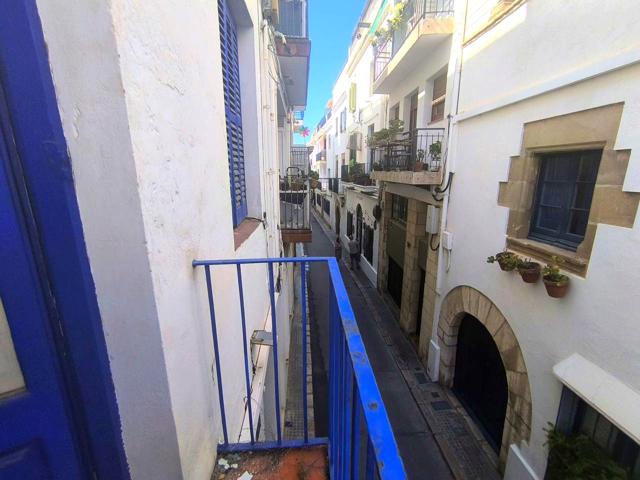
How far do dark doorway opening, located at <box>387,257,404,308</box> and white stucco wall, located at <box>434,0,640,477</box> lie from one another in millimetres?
4292

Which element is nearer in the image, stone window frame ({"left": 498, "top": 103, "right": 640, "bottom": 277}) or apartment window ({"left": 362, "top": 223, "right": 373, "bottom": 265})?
stone window frame ({"left": 498, "top": 103, "right": 640, "bottom": 277})

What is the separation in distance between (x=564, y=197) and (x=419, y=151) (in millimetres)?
3466

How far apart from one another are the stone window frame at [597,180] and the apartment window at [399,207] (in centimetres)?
490

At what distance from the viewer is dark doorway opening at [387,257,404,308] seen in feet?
33.8

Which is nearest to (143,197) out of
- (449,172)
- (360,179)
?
(449,172)

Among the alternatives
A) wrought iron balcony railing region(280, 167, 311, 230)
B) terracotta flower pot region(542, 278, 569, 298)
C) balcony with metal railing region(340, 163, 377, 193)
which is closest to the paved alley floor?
terracotta flower pot region(542, 278, 569, 298)

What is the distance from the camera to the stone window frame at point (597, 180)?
3.04 meters

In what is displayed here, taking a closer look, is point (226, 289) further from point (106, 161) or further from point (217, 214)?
point (106, 161)

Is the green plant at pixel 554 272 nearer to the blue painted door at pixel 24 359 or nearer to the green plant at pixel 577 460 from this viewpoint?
the green plant at pixel 577 460

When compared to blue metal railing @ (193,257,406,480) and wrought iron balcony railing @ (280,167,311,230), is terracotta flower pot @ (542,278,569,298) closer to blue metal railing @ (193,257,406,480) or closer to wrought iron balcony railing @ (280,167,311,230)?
blue metal railing @ (193,257,406,480)

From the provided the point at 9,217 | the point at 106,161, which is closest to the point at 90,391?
the point at 9,217

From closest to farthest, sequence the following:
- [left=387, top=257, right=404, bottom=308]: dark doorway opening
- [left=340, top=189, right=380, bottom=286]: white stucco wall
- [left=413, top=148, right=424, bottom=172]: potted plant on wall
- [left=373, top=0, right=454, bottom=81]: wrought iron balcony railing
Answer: [left=373, top=0, right=454, bottom=81]: wrought iron balcony railing → [left=413, top=148, right=424, bottom=172]: potted plant on wall → [left=387, top=257, right=404, bottom=308]: dark doorway opening → [left=340, top=189, right=380, bottom=286]: white stucco wall

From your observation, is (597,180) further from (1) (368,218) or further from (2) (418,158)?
(1) (368,218)

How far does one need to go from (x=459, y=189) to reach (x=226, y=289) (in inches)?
203
